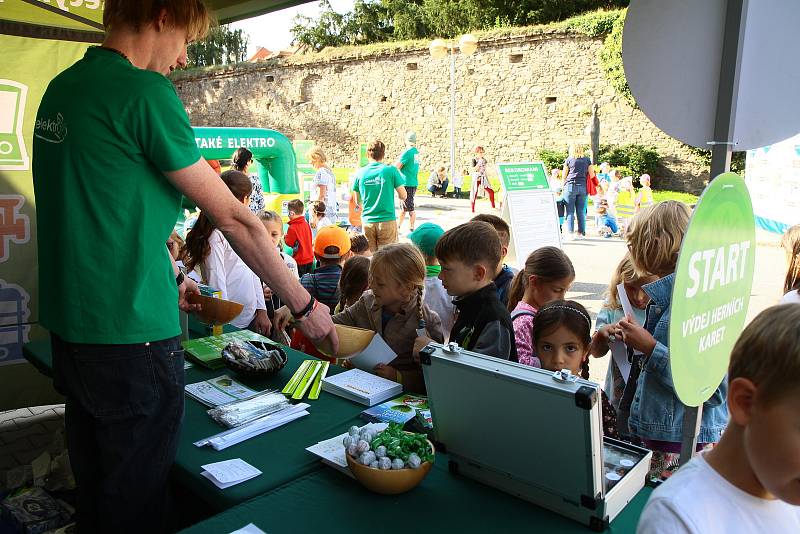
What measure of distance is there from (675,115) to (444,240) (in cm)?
93

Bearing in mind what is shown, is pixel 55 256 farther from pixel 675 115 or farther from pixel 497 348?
pixel 675 115

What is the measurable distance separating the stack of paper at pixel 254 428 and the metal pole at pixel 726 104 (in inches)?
42.8

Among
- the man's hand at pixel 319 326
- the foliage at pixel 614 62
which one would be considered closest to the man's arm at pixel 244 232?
the man's hand at pixel 319 326

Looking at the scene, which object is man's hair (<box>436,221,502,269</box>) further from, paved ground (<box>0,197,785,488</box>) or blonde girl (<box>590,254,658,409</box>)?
paved ground (<box>0,197,785,488</box>)

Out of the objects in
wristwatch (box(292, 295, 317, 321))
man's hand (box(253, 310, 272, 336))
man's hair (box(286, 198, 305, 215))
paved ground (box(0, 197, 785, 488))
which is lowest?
paved ground (box(0, 197, 785, 488))

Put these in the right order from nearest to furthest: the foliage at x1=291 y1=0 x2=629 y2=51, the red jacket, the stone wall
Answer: the red jacket → the stone wall → the foliage at x1=291 y1=0 x2=629 y2=51

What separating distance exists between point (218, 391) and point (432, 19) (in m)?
30.6

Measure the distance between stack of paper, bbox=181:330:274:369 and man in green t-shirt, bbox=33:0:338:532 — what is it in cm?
82

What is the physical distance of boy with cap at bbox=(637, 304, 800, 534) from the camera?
32.0 inches

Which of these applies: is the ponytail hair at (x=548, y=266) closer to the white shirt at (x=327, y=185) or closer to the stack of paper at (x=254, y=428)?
the stack of paper at (x=254, y=428)

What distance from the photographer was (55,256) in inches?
55.0

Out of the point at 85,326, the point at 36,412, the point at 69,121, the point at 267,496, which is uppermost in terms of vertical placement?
the point at 69,121

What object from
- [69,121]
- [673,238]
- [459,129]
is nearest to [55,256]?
[69,121]

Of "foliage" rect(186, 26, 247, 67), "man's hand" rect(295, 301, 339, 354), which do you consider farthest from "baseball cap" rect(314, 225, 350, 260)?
"foliage" rect(186, 26, 247, 67)
